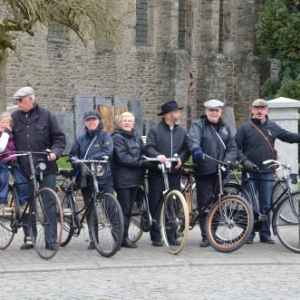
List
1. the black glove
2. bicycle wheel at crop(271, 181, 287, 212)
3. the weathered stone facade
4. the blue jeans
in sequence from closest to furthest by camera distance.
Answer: the black glove < bicycle wheel at crop(271, 181, 287, 212) < the blue jeans < the weathered stone facade

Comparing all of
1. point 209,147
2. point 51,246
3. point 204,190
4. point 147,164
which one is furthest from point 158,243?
point 51,246

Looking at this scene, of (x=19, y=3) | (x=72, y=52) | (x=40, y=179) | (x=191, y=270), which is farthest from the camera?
(x=72, y=52)

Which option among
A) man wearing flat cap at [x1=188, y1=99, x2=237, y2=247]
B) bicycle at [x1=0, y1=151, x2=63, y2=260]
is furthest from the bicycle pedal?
man wearing flat cap at [x1=188, y1=99, x2=237, y2=247]

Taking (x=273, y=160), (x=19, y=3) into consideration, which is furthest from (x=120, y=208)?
(x=19, y=3)

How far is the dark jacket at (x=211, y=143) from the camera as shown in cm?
1384

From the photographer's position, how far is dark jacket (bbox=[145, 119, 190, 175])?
45.7ft

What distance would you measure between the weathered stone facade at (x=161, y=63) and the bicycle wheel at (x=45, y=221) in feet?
72.0

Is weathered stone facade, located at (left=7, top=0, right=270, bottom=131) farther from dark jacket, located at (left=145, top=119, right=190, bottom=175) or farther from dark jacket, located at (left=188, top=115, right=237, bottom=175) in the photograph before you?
dark jacket, located at (left=188, top=115, right=237, bottom=175)

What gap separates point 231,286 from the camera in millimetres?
10891

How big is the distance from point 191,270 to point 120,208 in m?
1.17

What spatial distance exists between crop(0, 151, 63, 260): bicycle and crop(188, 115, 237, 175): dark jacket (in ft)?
6.25

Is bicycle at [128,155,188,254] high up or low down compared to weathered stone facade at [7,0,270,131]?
down

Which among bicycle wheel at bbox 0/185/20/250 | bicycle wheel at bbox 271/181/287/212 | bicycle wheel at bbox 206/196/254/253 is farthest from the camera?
bicycle wheel at bbox 271/181/287/212

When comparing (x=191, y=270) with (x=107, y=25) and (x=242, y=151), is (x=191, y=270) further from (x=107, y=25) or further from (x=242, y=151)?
A: (x=107, y=25)
